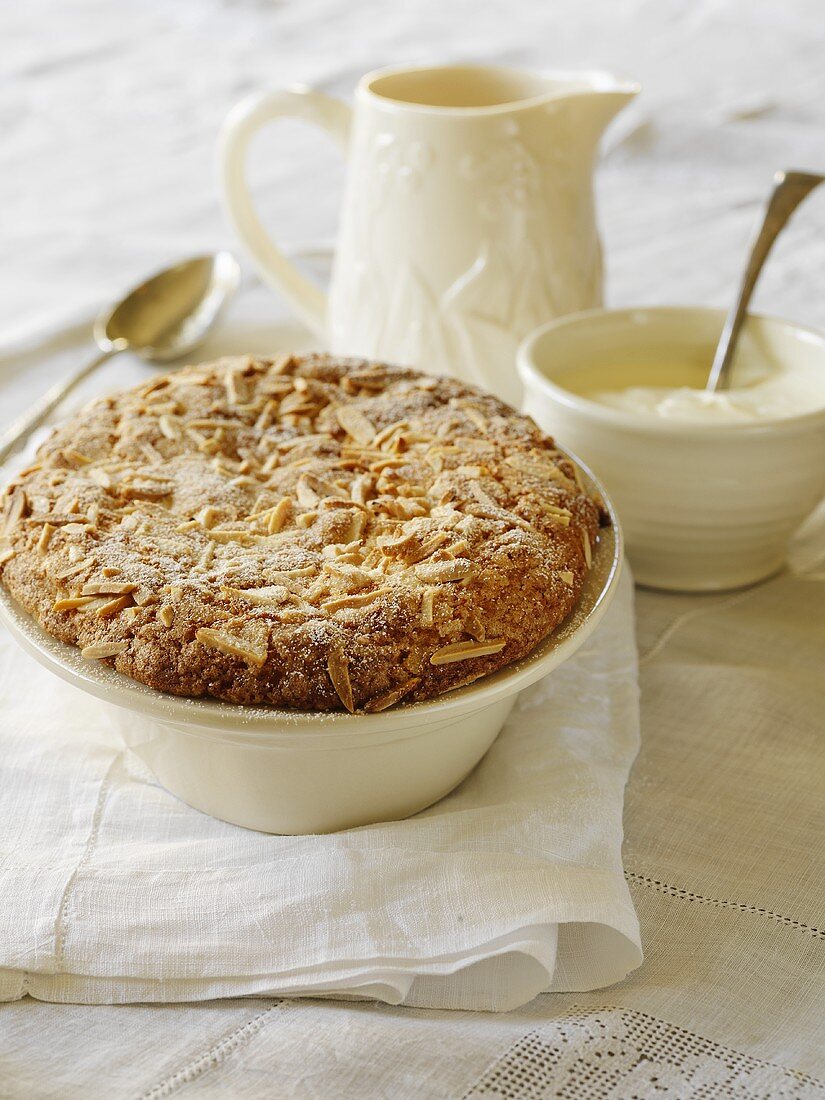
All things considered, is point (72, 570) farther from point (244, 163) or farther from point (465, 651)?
point (244, 163)

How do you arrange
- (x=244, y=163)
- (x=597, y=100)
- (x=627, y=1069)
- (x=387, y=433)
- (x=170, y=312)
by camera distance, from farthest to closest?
1. (x=170, y=312)
2. (x=244, y=163)
3. (x=597, y=100)
4. (x=387, y=433)
5. (x=627, y=1069)

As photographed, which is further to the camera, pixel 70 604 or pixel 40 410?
pixel 40 410

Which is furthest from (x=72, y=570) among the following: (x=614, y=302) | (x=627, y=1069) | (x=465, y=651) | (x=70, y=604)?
(x=614, y=302)

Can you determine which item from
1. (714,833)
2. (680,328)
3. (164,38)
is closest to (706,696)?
(714,833)

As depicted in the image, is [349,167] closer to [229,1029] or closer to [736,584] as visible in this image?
[736,584]

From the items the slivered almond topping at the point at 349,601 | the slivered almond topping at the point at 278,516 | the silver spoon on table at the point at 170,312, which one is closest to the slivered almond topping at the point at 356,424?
the slivered almond topping at the point at 278,516
